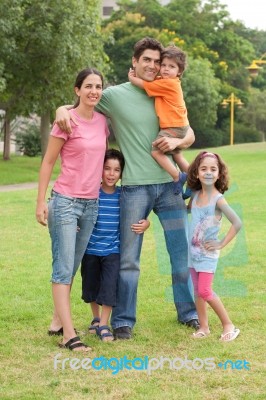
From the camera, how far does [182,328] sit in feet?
19.0

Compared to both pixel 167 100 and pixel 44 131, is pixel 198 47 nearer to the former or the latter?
pixel 44 131

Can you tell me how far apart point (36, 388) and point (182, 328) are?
1600mm

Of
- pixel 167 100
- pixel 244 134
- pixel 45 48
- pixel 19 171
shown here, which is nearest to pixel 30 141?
pixel 19 171

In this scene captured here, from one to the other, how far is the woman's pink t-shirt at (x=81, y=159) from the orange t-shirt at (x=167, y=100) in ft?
1.47

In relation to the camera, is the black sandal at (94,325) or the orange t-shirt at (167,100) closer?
the orange t-shirt at (167,100)

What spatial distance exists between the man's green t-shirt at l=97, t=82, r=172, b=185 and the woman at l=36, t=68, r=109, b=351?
14cm

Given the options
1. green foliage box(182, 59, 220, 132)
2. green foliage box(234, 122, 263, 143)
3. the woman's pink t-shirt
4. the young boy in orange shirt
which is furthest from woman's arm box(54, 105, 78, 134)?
green foliage box(234, 122, 263, 143)

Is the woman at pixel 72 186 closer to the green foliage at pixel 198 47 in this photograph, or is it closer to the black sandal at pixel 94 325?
the black sandal at pixel 94 325

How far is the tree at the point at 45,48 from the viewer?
2192cm

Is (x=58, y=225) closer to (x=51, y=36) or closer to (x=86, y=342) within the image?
(x=86, y=342)

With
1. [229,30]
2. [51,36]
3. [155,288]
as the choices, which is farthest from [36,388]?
[229,30]

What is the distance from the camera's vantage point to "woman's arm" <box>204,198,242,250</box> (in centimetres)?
537

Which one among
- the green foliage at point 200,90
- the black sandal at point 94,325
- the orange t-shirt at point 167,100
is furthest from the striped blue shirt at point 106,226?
the green foliage at point 200,90

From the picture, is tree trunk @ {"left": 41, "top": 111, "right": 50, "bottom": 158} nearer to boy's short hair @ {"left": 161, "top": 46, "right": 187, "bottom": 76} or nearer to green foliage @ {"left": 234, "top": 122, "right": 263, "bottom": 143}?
boy's short hair @ {"left": 161, "top": 46, "right": 187, "bottom": 76}
